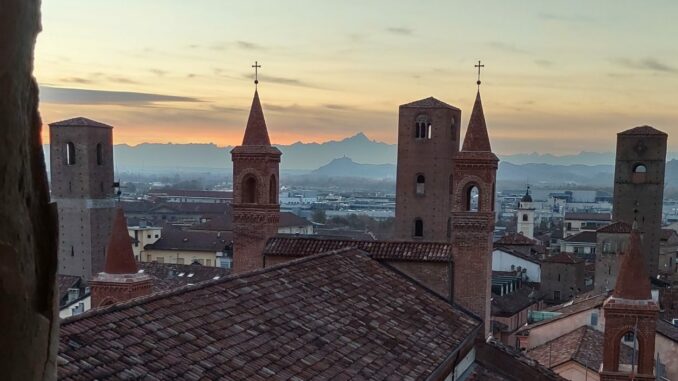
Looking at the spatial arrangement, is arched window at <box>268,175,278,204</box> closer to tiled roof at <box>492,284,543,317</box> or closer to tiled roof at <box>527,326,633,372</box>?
tiled roof at <box>527,326,633,372</box>

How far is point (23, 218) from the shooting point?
1.44 meters

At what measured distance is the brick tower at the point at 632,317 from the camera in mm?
16125

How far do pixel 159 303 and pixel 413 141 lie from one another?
1306 inches

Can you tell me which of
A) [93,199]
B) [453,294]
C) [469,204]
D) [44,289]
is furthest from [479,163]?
[93,199]

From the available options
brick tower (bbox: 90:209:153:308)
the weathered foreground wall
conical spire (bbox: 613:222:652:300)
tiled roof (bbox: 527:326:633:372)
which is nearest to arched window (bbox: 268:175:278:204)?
brick tower (bbox: 90:209:153:308)

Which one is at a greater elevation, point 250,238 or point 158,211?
point 250,238

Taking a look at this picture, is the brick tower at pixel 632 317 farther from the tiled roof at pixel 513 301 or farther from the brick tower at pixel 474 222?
the tiled roof at pixel 513 301

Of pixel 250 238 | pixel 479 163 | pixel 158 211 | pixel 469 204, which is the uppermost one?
pixel 479 163

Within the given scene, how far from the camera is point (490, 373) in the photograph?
49.4 ft

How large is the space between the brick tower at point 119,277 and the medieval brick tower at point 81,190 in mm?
32699

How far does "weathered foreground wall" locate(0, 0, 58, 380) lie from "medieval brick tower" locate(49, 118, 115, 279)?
1995 inches

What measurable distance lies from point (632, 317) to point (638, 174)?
3941 cm

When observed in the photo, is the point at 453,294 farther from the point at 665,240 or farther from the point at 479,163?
the point at 665,240

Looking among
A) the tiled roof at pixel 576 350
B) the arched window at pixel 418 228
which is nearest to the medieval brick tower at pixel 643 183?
the arched window at pixel 418 228
